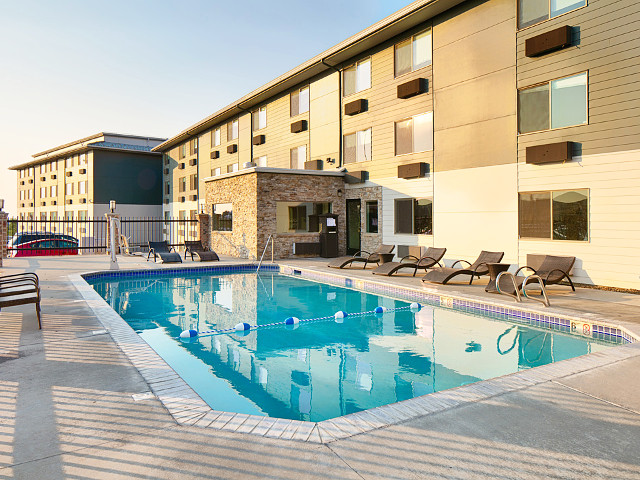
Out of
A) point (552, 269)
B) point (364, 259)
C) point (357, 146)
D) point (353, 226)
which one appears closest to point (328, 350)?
point (552, 269)

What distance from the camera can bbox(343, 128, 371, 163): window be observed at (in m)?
16.7

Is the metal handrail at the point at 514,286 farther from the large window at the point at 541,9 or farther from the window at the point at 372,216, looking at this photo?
the window at the point at 372,216

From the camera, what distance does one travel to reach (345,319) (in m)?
8.43

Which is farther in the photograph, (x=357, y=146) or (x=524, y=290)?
(x=357, y=146)

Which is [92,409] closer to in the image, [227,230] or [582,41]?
[582,41]

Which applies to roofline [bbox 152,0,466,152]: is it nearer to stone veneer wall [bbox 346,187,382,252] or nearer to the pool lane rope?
stone veneer wall [bbox 346,187,382,252]

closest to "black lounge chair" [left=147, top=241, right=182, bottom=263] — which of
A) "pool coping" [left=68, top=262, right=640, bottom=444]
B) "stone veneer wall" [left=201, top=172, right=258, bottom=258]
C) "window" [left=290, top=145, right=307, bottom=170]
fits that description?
"stone veneer wall" [left=201, top=172, right=258, bottom=258]

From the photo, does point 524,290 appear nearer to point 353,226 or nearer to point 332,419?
point 332,419

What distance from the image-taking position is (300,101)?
20.1 meters

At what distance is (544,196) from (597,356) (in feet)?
23.0

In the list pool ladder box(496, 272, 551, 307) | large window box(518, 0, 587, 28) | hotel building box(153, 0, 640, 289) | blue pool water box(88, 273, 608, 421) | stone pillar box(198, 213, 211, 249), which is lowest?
blue pool water box(88, 273, 608, 421)

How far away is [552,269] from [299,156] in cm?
1313

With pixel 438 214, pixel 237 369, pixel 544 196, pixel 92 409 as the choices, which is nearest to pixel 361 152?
pixel 438 214

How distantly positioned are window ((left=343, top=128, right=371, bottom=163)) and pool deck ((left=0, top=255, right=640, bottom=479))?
13.1 meters
